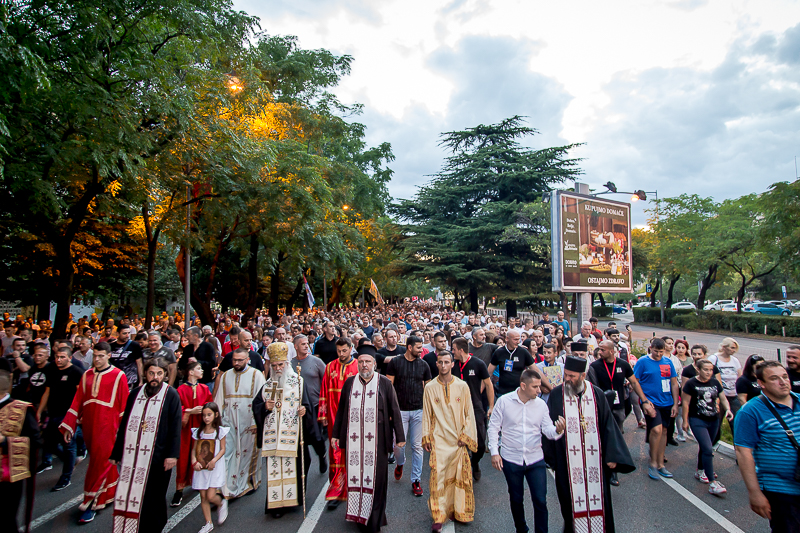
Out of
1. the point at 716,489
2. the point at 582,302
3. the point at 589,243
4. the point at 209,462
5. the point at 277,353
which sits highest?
the point at 589,243

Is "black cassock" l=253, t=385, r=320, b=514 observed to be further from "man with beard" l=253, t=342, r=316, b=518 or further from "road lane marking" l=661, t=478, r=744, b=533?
"road lane marking" l=661, t=478, r=744, b=533

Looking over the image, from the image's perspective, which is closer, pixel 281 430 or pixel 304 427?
pixel 281 430

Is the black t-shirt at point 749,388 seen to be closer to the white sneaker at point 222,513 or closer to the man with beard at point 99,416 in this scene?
the white sneaker at point 222,513

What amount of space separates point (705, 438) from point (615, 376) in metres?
1.17

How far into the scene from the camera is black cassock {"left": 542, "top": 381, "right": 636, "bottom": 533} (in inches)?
169

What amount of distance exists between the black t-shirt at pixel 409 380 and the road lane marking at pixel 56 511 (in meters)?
3.84

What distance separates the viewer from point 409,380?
6.22m

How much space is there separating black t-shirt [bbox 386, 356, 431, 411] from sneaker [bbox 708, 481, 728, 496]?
3.45m

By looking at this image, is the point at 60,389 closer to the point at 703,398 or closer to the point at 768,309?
the point at 703,398

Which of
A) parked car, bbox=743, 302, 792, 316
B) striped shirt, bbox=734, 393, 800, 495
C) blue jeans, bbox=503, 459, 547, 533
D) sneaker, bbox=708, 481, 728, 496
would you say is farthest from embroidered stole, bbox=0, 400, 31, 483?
parked car, bbox=743, 302, 792, 316

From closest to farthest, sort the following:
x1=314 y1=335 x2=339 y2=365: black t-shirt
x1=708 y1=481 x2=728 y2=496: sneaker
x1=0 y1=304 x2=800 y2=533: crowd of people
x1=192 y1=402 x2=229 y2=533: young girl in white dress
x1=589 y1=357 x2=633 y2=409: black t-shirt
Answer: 1. x1=0 y1=304 x2=800 y2=533: crowd of people
2. x1=192 y1=402 x2=229 y2=533: young girl in white dress
3. x1=708 y1=481 x2=728 y2=496: sneaker
4. x1=589 y1=357 x2=633 y2=409: black t-shirt
5. x1=314 y1=335 x2=339 y2=365: black t-shirt

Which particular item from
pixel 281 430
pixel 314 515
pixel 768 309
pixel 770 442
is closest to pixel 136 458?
pixel 281 430

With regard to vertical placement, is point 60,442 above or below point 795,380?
below

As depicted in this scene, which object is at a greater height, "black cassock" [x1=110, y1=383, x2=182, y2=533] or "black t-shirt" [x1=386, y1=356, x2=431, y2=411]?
"black t-shirt" [x1=386, y1=356, x2=431, y2=411]
